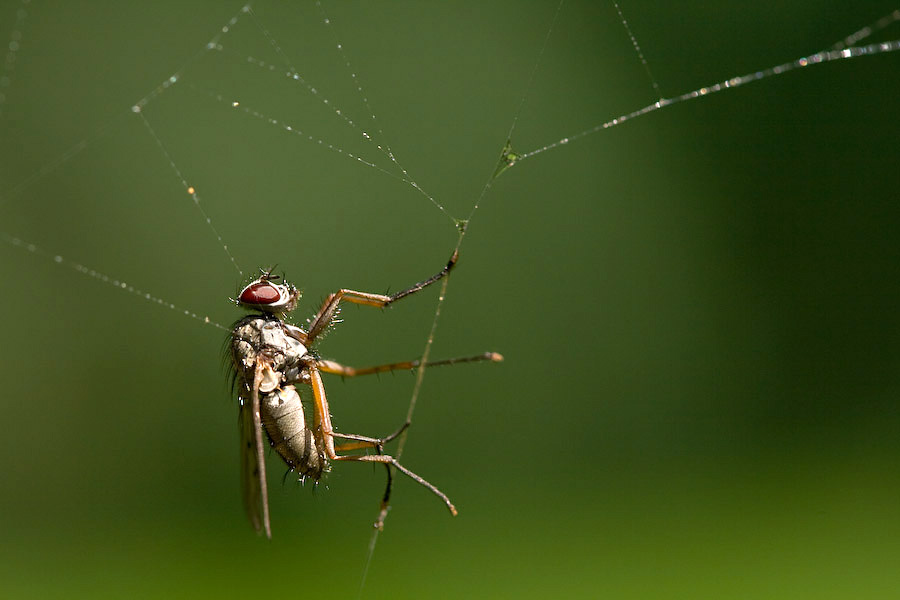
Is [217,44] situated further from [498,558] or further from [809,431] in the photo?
[809,431]

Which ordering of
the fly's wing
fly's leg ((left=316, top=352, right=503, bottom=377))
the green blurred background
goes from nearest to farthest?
fly's leg ((left=316, top=352, right=503, bottom=377)) → the fly's wing → the green blurred background

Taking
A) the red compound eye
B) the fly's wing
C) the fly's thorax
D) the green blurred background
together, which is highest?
the green blurred background

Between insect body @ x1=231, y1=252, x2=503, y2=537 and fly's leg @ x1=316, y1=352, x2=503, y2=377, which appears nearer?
fly's leg @ x1=316, y1=352, x2=503, y2=377

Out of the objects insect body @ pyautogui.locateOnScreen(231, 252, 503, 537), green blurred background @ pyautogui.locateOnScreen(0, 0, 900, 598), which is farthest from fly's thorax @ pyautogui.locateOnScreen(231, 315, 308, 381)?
green blurred background @ pyautogui.locateOnScreen(0, 0, 900, 598)

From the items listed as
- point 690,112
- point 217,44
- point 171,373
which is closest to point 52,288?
point 171,373

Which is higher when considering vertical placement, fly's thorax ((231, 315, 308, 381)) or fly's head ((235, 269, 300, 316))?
fly's head ((235, 269, 300, 316))

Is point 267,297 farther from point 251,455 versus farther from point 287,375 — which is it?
point 251,455

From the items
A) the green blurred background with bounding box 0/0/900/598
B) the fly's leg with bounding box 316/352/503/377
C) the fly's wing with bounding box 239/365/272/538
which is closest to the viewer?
the fly's leg with bounding box 316/352/503/377

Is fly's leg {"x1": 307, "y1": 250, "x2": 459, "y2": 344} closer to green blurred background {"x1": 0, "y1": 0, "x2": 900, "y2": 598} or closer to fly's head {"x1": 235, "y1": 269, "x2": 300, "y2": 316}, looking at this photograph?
fly's head {"x1": 235, "y1": 269, "x2": 300, "y2": 316}
